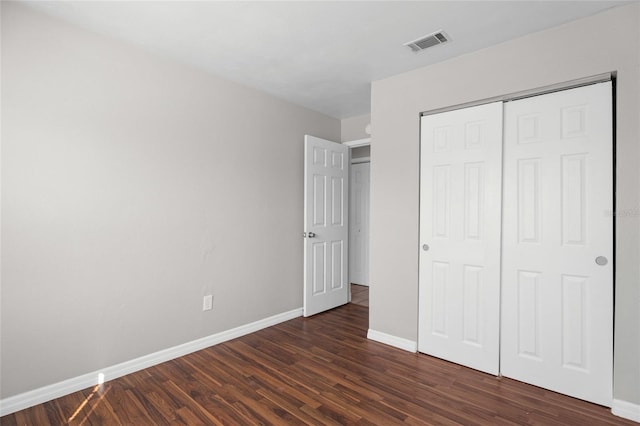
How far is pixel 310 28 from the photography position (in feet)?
7.49

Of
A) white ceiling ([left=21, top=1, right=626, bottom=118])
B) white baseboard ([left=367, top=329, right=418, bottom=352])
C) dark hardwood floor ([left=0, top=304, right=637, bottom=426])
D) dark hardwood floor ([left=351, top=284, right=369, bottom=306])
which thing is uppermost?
white ceiling ([left=21, top=1, right=626, bottom=118])

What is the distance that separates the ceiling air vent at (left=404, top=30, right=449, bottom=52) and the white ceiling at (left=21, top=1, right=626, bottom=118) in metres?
0.05

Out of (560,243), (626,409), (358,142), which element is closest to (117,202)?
(358,142)

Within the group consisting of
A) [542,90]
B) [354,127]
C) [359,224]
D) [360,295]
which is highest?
[354,127]

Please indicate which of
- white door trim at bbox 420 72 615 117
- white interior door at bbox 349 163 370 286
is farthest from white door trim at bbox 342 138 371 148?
white door trim at bbox 420 72 615 117

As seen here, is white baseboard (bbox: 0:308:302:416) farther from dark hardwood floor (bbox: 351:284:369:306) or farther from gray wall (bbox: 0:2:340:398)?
dark hardwood floor (bbox: 351:284:369:306)

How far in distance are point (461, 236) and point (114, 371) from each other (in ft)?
9.52

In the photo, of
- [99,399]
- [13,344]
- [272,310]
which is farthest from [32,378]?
[272,310]

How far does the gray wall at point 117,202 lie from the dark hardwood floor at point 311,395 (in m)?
0.31

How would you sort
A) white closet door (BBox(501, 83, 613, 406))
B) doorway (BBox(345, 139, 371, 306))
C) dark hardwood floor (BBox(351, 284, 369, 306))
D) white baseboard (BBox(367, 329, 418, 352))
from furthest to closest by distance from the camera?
doorway (BBox(345, 139, 371, 306)), dark hardwood floor (BBox(351, 284, 369, 306)), white baseboard (BBox(367, 329, 418, 352)), white closet door (BBox(501, 83, 613, 406))

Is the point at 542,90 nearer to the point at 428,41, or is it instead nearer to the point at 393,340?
the point at 428,41

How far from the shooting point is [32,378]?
6.86 ft

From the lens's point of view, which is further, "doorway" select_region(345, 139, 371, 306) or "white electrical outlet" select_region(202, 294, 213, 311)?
"doorway" select_region(345, 139, 371, 306)

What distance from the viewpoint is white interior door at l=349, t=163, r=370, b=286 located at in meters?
5.60
